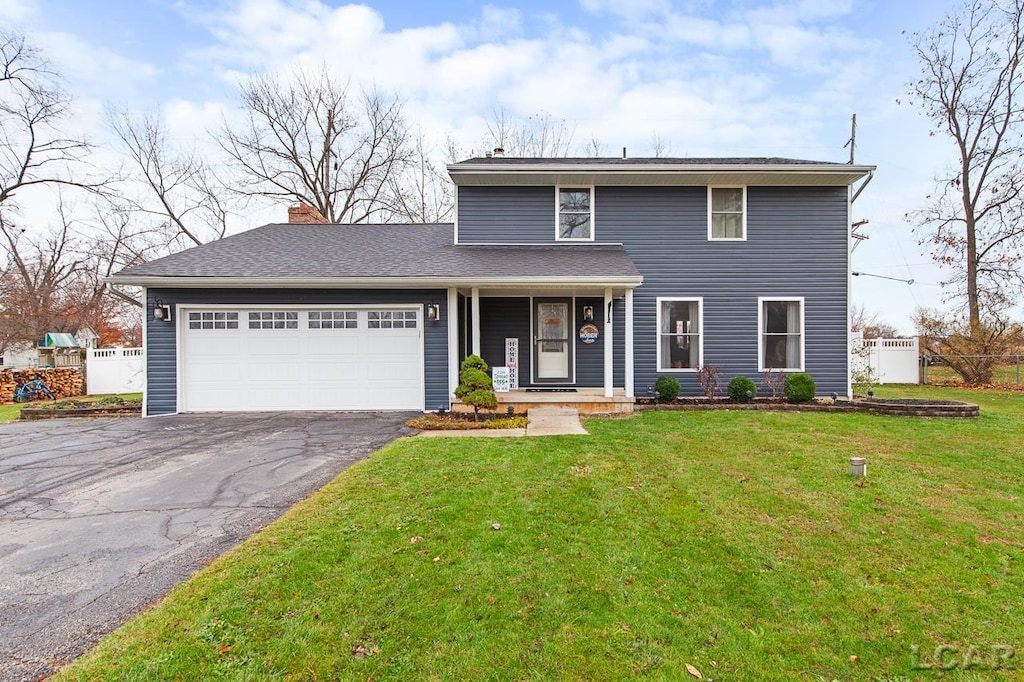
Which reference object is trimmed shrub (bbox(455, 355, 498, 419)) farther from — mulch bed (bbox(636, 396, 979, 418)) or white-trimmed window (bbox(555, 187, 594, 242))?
white-trimmed window (bbox(555, 187, 594, 242))

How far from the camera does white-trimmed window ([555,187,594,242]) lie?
10102mm

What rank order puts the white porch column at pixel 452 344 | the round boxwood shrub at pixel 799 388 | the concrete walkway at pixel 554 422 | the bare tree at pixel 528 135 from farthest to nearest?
the bare tree at pixel 528 135, the round boxwood shrub at pixel 799 388, the white porch column at pixel 452 344, the concrete walkway at pixel 554 422

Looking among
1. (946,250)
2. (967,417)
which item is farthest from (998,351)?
(967,417)

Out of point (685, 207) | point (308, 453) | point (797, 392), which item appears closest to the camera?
point (308, 453)

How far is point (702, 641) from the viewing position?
2.22 meters

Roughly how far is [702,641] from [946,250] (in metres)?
20.0

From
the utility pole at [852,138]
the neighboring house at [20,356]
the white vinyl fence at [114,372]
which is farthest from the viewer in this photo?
the neighboring house at [20,356]

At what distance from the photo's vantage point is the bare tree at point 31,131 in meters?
16.7

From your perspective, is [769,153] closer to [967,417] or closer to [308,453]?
[967,417]

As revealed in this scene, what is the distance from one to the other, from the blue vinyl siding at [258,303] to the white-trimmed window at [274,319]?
19 cm

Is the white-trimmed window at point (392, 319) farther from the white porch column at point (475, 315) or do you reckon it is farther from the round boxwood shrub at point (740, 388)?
the round boxwood shrub at point (740, 388)

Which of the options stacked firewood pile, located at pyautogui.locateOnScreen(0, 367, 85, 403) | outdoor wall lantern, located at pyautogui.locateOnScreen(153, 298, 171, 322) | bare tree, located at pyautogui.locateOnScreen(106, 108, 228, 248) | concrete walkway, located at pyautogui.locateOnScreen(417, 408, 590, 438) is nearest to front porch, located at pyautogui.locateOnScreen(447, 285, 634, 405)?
concrete walkway, located at pyautogui.locateOnScreen(417, 408, 590, 438)

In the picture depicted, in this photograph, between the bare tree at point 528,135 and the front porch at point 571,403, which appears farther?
the bare tree at point 528,135

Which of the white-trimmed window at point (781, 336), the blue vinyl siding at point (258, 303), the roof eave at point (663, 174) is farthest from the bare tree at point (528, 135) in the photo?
the blue vinyl siding at point (258, 303)
